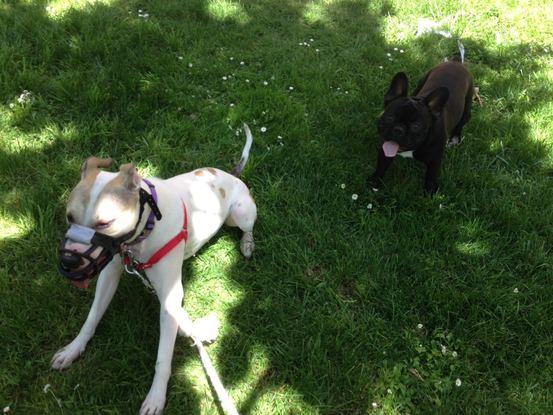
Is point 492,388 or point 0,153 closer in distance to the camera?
point 492,388

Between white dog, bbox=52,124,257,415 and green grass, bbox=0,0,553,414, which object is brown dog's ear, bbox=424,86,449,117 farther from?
white dog, bbox=52,124,257,415

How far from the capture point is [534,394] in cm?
299

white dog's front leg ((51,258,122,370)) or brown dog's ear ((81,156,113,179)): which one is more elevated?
brown dog's ear ((81,156,113,179))

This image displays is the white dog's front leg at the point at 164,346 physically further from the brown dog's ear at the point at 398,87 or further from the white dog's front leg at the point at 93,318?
the brown dog's ear at the point at 398,87

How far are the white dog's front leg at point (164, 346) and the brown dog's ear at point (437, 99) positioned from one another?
96.2 inches

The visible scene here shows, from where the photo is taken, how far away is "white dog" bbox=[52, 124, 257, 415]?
85.7 inches

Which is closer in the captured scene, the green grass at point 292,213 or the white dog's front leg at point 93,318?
the white dog's front leg at point 93,318

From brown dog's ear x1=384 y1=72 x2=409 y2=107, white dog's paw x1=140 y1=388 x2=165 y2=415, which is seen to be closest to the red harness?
white dog's paw x1=140 y1=388 x2=165 y2=415

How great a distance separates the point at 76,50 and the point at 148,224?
9.93 ft

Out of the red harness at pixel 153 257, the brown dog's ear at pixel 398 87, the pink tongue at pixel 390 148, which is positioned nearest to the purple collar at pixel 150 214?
the red harness at pixel 153 257

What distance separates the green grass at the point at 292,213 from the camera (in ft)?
9.66

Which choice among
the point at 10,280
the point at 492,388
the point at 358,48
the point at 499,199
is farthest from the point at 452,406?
the point at 358,48

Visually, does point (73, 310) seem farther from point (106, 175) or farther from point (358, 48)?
point (358, 48)

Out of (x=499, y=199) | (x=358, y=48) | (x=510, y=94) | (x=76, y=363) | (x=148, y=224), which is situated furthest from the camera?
(x=358, y=48)
